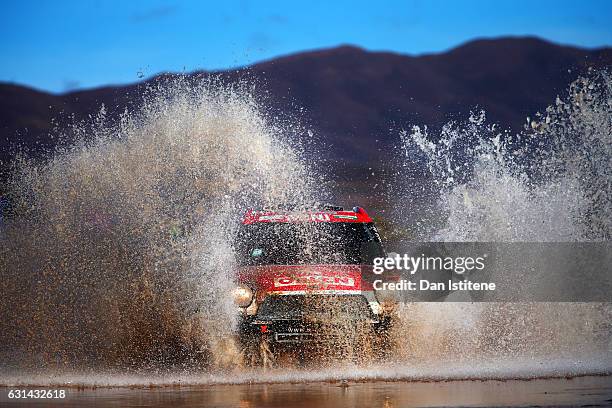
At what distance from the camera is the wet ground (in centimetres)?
1129

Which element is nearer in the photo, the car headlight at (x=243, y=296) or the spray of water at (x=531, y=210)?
the car headlight at (x=243, y=296)

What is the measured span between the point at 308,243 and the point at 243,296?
156cm

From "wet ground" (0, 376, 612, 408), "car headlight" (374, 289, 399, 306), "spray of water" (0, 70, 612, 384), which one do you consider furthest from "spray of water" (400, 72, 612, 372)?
"wet ground" (0, 376, 612, 408)

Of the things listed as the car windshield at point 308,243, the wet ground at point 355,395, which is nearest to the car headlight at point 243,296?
the car windshield at point 308,243

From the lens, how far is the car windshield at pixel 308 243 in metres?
14.7

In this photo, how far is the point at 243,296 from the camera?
13.6 m

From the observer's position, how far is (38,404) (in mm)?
11594

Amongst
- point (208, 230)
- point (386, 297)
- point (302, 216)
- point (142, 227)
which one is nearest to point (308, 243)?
point (302, 216)

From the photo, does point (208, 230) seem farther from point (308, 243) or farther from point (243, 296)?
point (243, 296)

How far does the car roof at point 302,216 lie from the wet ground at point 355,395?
280 cm

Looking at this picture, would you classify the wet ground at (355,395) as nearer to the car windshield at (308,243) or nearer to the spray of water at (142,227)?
the spray of water at (142,227)

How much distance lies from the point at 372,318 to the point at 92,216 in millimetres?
7267

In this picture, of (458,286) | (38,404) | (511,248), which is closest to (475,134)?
(511,248)

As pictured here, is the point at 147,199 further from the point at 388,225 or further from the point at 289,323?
the point at 388,225
